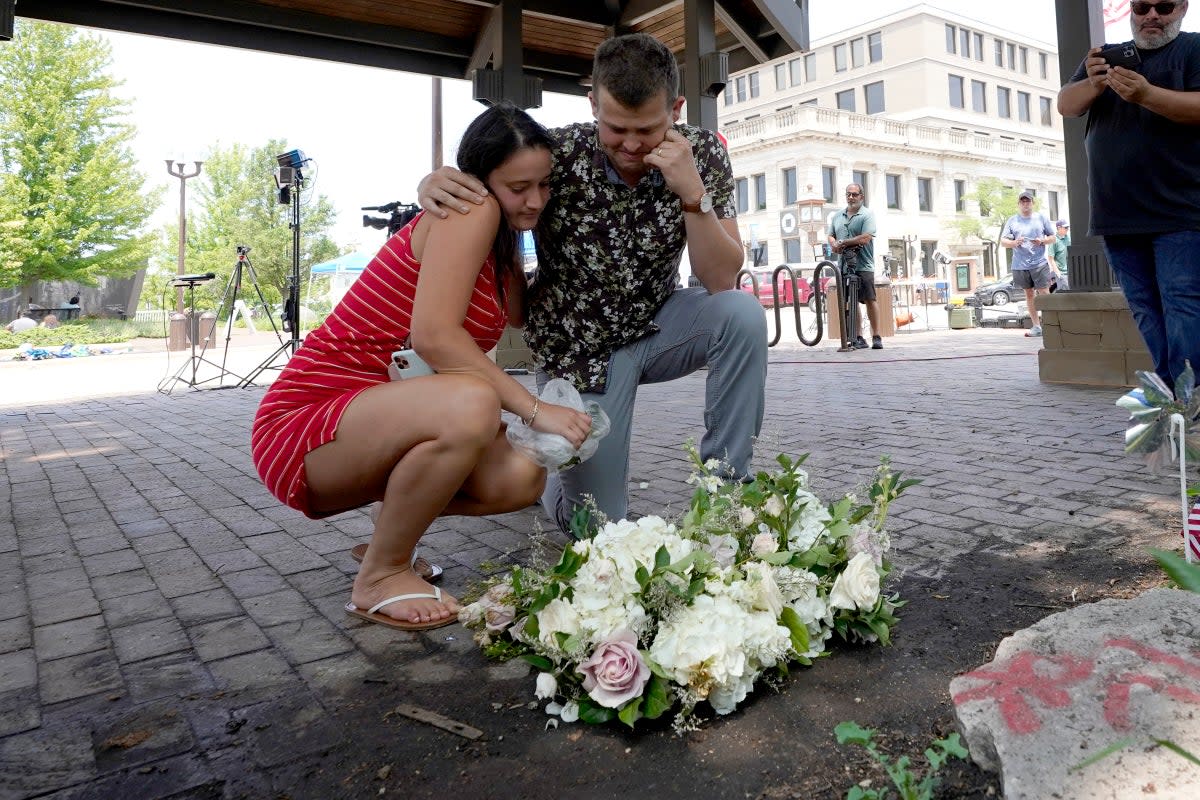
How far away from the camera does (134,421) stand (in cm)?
687

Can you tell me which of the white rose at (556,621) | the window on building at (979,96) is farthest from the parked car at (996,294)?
the window on building at (979,96)

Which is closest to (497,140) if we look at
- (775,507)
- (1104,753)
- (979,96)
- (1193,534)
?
(775,507)

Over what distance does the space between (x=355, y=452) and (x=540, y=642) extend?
71 cm

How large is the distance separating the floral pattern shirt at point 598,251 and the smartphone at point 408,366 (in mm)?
573

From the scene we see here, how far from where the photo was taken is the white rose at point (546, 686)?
167cm

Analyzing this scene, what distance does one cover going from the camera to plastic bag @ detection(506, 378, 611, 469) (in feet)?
7.11

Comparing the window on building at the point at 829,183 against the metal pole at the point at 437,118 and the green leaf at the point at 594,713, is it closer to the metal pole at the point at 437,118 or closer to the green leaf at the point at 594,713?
Result: the metal pole at the point at 437,118

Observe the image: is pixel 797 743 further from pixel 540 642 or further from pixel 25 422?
pixel 25 422

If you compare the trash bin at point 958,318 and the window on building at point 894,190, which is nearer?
the trash bin at point 958,318

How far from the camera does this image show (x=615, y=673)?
1578 millimetres

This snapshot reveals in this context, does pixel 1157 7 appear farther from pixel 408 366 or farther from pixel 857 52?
pixel 857 52

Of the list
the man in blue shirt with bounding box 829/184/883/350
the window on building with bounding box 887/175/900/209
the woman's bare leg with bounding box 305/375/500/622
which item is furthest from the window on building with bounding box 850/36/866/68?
the woman's bare leg with bounding box 305/375/500/622

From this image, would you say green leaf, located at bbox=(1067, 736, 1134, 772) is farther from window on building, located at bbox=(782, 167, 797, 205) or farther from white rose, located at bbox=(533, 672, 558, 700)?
window on building, located at bbox=(782, 167, 797, 205)

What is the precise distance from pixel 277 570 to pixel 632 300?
1.40 metres
